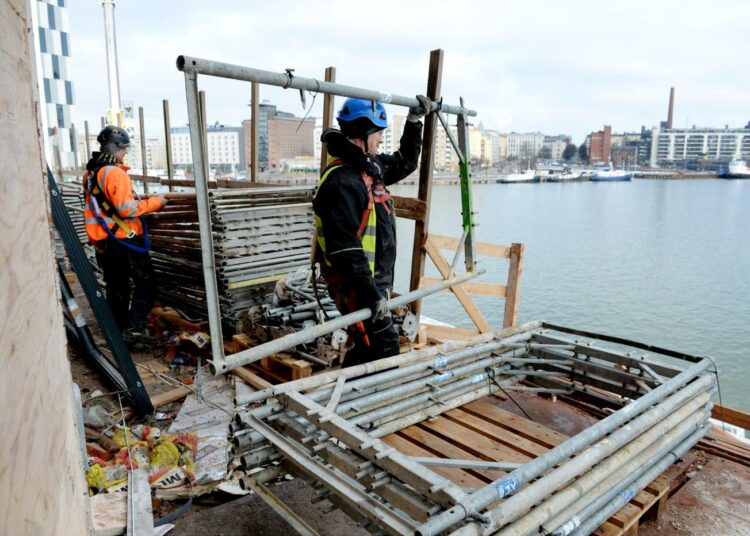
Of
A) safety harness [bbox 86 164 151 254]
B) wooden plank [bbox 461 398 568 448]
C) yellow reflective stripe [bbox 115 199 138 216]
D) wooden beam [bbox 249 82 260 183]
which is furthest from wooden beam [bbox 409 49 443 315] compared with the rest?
wooden beam [bbox 249 82 260 183]

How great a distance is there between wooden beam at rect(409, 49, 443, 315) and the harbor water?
14.9 ft

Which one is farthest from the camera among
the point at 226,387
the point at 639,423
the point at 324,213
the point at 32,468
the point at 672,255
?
the point at 672,255

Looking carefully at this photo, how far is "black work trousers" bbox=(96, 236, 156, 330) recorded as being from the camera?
19.2 ft

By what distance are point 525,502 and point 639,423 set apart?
103 cm

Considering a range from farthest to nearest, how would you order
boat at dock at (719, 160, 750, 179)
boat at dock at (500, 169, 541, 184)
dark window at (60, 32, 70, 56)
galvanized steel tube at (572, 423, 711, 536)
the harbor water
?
boat at dock at (719, 160, 750, 179) → boat at dock at (500, 169, 541, 184) → dark window at (60, 32, 70, 56) → the harbor water → galvanized steel tube at (572, 423, 711, 536)

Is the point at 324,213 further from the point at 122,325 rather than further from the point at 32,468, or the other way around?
the point at 122,325

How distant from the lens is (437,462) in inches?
104

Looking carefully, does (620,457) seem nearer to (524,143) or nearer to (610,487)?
(610,487)

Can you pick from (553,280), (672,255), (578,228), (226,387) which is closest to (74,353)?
(226,387)

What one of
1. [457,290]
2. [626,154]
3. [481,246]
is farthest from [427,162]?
[626,154]

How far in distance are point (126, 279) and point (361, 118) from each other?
12.5 feet

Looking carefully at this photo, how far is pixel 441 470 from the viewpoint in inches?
125

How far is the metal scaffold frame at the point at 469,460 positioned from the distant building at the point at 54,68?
22860 millimetres

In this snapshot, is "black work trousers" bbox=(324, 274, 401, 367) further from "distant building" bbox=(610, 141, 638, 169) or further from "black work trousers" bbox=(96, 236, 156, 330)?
"distant building" bbox=(610, 141, 638, 169)
